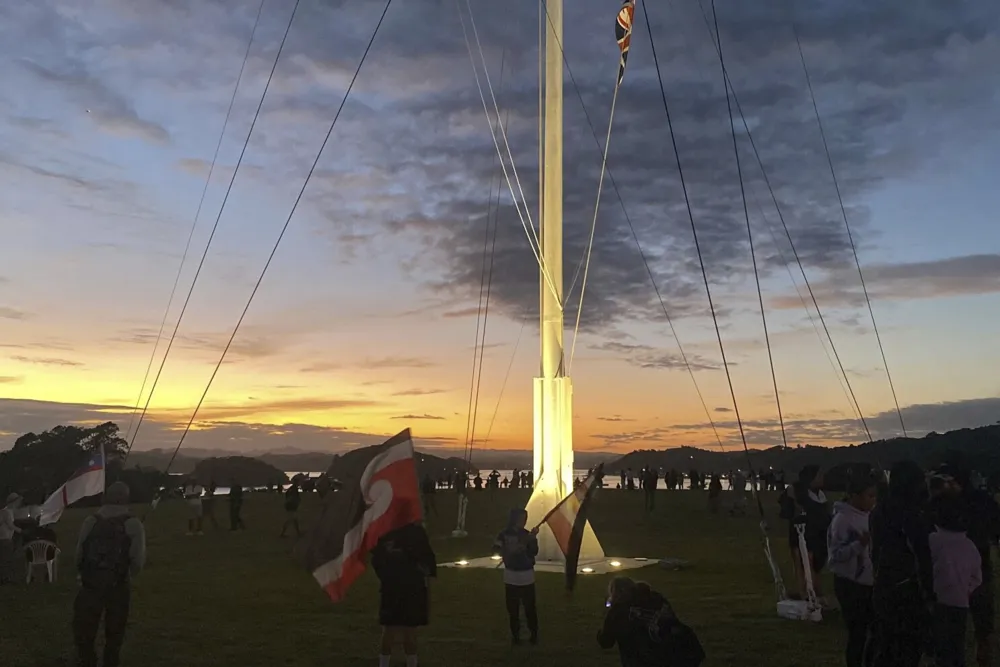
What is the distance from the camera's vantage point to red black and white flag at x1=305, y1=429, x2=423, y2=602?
825cm

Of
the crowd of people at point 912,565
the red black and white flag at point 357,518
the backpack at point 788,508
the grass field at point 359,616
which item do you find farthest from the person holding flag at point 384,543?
the backpack at point 788,508

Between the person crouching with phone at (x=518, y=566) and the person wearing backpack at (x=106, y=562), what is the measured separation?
12.1 ft

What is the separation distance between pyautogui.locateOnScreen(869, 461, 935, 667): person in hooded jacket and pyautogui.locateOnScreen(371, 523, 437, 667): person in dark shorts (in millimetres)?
3666

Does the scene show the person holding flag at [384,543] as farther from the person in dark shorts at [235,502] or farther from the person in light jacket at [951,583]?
the person in dark shorts at [235,502]

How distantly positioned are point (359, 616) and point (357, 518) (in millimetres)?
4571

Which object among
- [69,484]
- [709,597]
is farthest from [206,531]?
[709,597]

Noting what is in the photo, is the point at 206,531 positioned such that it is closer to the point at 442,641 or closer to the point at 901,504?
the point at 442,641

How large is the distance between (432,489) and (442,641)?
76.3 ft

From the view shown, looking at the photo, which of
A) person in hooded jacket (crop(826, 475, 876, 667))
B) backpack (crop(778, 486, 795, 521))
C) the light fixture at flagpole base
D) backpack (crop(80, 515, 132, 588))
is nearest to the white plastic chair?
the light fixture at flagpole base

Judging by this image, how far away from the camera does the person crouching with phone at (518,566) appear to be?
31.7 feet

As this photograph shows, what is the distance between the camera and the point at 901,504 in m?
6.53

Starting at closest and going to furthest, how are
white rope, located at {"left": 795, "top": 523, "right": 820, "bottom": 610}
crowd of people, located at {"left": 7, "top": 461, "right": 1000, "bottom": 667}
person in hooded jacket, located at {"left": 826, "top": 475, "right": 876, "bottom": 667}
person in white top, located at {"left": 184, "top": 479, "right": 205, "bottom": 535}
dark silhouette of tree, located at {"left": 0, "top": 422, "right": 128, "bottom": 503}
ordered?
1. crowd of people, located at {"left": 7, "top": 461, "right": 1000, "bottom": 667}
2. person in hooded jacket, located at {"left": 826, "top": 475, "right": 876, "bottom": 667}
3. white rope, located at {"left": 795, "top": 523, "right": 820, "bottom": 610}
4. person in white top, located at {"left": 184, "top": 479, "right": 205, "bottom": 535}
5. dark silhouette of tree, located at {"left": 0, "top": 422, "right": 128, "bottom": 503}

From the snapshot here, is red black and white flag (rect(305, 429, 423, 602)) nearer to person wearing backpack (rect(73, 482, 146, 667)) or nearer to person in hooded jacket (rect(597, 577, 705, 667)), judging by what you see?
person wearing backpack (rect(73, 482, 146, 667))

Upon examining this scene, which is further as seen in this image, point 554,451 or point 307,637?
point 554,451
